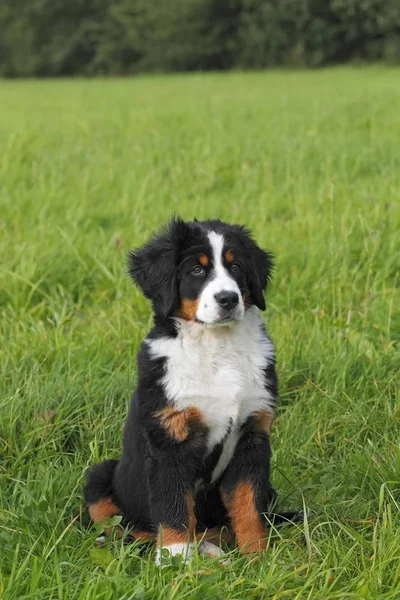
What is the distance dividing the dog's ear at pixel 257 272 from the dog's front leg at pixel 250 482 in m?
0.43

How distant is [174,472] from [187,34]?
38424 millimetres

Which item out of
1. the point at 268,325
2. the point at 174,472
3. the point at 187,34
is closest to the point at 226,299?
the point at 174,472

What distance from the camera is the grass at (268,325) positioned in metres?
2.68

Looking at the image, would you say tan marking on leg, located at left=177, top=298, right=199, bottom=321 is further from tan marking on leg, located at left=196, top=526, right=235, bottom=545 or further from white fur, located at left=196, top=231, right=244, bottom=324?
tan marking on leg, located at left=196, top=526, right=235, bottom=545

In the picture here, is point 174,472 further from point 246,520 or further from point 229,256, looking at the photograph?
point 229,256

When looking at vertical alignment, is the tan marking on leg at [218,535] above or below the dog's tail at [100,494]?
below

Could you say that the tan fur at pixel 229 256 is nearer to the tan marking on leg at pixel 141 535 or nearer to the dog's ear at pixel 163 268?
the dog's ear at pixel 163 268

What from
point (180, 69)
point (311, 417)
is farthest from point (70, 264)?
point (180, 69)

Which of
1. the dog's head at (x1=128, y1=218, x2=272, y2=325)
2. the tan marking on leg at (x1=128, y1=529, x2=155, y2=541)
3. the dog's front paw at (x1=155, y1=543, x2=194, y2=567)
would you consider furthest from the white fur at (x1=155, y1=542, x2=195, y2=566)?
the dog's head at (x1=128, y1=218, x2=272, y2=325)

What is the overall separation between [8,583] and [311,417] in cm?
175

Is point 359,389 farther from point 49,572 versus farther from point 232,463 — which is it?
point 49,572

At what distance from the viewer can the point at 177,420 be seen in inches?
113

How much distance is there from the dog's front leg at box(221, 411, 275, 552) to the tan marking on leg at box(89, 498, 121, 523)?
1.61 ft

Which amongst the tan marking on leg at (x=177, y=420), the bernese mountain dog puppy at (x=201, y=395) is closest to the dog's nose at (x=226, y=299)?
the bernese mountain dog puppy at (x=201, y=395)
